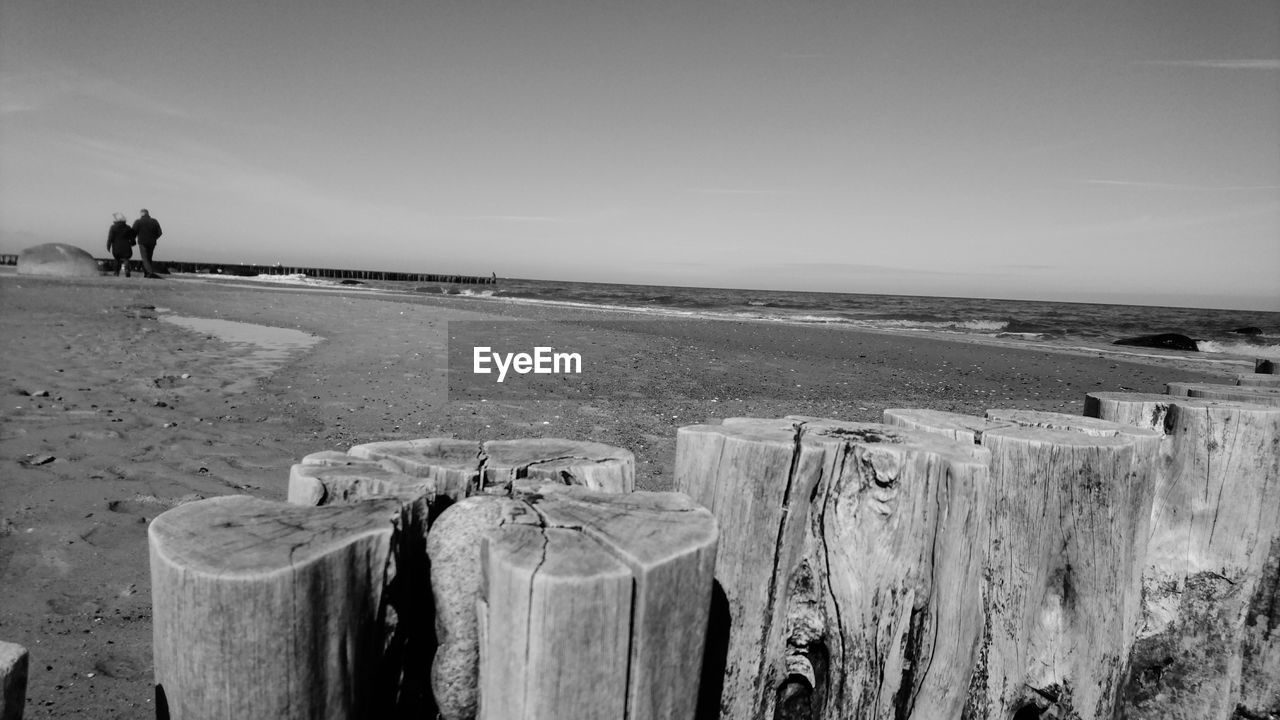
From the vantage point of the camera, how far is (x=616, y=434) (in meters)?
6.22

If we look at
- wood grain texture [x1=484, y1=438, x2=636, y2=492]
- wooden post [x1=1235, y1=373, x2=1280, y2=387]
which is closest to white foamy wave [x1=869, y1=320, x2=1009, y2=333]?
wooden post [x1=1235, y1=373, x2=1280, y2=387]

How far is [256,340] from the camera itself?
10.8 metres

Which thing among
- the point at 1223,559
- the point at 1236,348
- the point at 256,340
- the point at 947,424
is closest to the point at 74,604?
the point at 947,424

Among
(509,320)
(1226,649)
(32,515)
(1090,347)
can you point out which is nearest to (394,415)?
(32,515)

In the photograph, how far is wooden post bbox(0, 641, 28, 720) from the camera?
1122mm

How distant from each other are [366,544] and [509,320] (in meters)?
15.5

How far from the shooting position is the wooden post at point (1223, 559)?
2316 millimetres

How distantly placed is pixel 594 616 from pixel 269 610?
56 cm

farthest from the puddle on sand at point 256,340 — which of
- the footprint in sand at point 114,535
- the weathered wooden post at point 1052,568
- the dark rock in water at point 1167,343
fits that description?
the dark rock in water at point 1167,343

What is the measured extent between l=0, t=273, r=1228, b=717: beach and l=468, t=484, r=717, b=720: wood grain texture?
206cm

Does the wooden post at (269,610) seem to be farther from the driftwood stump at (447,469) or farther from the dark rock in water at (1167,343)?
the dark rock in water at (1167,343)

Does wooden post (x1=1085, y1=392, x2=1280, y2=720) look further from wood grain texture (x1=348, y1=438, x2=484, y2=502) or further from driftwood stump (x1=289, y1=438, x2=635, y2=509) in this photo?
wood grain texture (x1=348, y1=438, x2=484, y2=502)

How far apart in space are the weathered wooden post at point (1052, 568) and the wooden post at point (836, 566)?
296 mm

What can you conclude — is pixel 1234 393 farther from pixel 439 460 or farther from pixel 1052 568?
pixel 439 460
